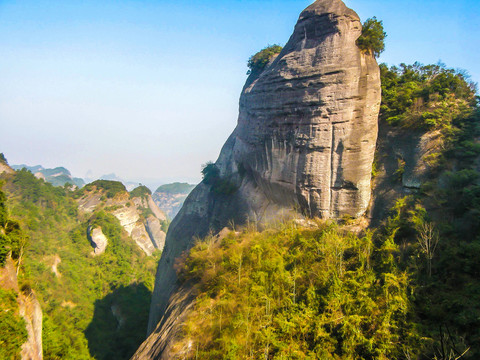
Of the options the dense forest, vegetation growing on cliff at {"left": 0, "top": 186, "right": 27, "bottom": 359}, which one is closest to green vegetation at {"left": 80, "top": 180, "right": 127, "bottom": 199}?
the dense forest

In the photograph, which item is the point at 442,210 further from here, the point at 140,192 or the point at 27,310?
the point at 140,192

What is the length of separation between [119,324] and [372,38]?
104 ft

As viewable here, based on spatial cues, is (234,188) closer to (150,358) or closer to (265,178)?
(265,178)

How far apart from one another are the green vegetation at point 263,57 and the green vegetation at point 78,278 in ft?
64.5

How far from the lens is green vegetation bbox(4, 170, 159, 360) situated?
2122 centimetres

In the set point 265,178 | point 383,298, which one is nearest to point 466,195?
point 383,298

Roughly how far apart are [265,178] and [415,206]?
8341mm

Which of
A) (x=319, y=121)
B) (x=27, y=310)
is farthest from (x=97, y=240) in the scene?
(x=319, y=121)

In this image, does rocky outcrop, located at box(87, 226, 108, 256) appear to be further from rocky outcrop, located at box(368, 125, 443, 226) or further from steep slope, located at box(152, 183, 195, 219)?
steep slope, located at box(152, 183, 195, 219)

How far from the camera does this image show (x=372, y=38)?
14.9m

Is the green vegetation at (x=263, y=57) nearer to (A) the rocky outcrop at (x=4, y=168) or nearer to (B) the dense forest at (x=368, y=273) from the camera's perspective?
(B) the dense forest at (x=368, y=273)

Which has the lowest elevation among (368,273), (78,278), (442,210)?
(78,278)

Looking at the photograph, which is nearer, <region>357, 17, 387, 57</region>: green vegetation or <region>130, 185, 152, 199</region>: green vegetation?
<region>357, 17, 387, 57</region>: green vegetation

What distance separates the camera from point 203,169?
26625 mm
